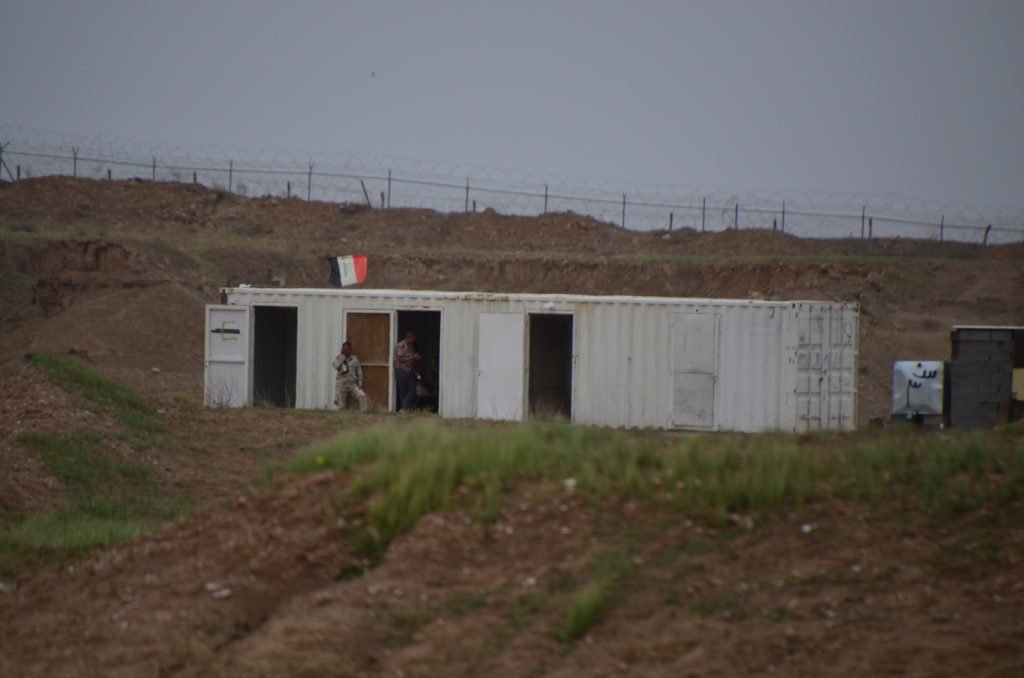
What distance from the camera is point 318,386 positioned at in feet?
75.4

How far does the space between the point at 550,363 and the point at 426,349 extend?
3.01 meters

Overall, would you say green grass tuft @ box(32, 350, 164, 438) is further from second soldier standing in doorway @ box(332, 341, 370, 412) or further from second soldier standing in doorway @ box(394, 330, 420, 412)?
second soldier standing in doorway @ box(394, 330, 420, 412)

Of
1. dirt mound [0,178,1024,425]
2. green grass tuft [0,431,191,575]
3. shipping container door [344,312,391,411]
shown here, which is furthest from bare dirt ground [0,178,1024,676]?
dirt mound [0,178,1024,425]

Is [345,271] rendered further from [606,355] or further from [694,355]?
[694,355]

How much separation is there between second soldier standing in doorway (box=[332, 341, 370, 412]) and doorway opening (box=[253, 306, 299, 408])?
3.68 feet

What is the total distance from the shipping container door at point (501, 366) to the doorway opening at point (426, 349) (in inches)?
67.8

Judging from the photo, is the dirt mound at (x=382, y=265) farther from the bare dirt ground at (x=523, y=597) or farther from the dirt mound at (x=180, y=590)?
the bare dirt ground at (x=523, y=597)

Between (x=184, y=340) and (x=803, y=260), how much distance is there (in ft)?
66.7

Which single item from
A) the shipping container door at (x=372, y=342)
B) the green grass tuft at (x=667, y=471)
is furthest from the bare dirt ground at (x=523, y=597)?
the shipping container door at (x=372, y=342)

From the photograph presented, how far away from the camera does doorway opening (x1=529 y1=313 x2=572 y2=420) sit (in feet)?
78.6

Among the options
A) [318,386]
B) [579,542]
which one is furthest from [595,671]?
[318,386]

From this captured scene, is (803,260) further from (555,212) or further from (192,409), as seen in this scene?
(192,409)

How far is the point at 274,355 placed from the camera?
83.0 ft

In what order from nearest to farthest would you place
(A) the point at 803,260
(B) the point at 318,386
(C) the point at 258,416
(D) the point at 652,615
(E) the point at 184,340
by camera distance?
(D) the point at 652,615, (C) the point at 258,416, (B) the point at 318,386, (E) the point at 184,340, (A) the point at 803,260
